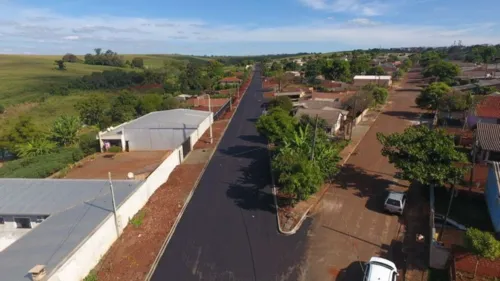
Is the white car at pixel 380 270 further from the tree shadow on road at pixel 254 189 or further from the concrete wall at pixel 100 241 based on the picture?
the concrete wall at pixel 100 241

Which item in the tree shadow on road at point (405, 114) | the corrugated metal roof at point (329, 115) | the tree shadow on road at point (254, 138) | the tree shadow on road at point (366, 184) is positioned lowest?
the tree shadow on road at point (366, 184)

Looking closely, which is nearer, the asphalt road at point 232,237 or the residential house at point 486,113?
the asphalt road at point 232,237

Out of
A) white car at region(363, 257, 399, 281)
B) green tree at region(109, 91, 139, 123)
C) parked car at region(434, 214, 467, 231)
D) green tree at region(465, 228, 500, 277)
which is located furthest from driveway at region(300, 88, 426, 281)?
green tree at region(109, 91, 139, 123)

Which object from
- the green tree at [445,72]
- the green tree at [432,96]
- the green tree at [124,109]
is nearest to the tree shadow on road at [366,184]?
the green tree at [432,96]

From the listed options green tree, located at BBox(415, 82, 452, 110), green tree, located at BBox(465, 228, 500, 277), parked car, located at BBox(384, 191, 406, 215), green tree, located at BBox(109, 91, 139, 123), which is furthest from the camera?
green tree, located at BBox(109, 91, 139, 123)

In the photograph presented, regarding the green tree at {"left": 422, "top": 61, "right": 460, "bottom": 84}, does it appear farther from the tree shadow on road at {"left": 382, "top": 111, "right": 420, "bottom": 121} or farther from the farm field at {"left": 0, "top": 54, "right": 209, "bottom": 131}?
the farm field at {"left": 0, "top": 54, "right": 209, "bottom": 131}

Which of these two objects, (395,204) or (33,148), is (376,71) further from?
(33,148)

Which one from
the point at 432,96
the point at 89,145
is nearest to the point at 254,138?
the point at 89,145

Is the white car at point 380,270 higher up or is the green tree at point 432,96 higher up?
the green tree at point 432,96
